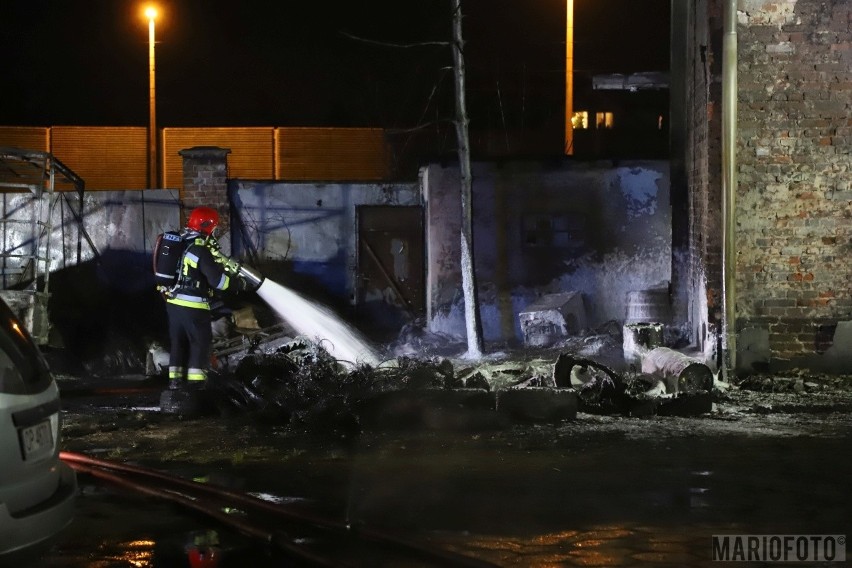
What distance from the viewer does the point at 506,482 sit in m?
6.79

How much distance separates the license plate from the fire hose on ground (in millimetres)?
1194

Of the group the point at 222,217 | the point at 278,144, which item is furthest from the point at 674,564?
the point at 278,144

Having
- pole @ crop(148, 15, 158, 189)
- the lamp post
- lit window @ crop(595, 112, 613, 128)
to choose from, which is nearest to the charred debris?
the lamp post

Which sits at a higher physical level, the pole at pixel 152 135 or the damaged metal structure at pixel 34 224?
the pole at pixel 152 135

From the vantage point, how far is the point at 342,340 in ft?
45.6

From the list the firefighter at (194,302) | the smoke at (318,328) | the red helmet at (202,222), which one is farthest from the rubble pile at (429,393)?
the smoke at (318,328)

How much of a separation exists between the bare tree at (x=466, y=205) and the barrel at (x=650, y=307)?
2.47 meters

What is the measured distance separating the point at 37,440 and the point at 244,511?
5.38 feet

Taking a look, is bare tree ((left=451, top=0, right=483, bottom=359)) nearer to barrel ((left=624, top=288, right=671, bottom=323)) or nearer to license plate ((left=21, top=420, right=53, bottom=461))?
barrel ((left=624, top=288, right=671, bottom=323))

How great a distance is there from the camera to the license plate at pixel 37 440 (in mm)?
4582

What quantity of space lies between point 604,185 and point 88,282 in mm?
8545

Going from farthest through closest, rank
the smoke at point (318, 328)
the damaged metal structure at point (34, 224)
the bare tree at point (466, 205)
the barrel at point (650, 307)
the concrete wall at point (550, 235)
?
1. the concrete wall at point (550, 235)
2. the damaged metal structure at point (34, 224)
3. the bare tree at point (466, 205)
4. the barrel at point (650, 307)
5. the smoke at point (318, 328)

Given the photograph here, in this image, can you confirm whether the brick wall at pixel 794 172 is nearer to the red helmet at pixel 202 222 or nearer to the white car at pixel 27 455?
the red helmet at pixel 202 222

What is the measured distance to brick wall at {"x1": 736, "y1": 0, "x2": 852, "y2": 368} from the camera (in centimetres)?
1095
